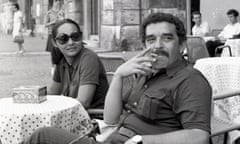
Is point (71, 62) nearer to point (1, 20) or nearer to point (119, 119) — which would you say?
point (119, 119)

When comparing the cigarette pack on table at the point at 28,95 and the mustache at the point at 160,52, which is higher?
the mustache at the point at 160,52

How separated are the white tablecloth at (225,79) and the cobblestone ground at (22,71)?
3732 mm

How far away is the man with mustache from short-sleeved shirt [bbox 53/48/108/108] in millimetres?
1073

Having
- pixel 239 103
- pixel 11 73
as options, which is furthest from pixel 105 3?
pixel 239 103

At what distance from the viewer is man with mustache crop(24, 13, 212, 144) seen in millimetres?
2551

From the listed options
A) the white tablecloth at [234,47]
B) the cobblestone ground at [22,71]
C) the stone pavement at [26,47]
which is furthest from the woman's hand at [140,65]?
the stone pavement at [26,47]

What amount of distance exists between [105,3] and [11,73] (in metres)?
5.14

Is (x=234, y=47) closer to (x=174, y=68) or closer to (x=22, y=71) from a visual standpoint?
(x=22, y=71)

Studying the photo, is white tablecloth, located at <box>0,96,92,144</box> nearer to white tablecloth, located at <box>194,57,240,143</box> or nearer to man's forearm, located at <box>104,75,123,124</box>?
man's forearm, located at <box>104,75,123,124</box>

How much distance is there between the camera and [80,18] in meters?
19.7

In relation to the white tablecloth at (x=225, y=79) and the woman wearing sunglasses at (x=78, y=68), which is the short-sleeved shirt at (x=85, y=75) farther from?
the white tablecloth at (x=225, y=79)

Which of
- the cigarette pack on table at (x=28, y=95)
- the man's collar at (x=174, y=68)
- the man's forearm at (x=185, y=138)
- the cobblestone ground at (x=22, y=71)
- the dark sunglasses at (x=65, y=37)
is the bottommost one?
the cobblestone ground at (x=22, y=71)

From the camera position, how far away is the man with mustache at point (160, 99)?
255 centimetres

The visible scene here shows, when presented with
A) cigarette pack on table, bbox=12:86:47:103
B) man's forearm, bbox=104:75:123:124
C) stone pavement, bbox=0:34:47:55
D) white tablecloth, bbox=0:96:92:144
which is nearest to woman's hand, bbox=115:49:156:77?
man's forearm, bbox=104:75:123:124
